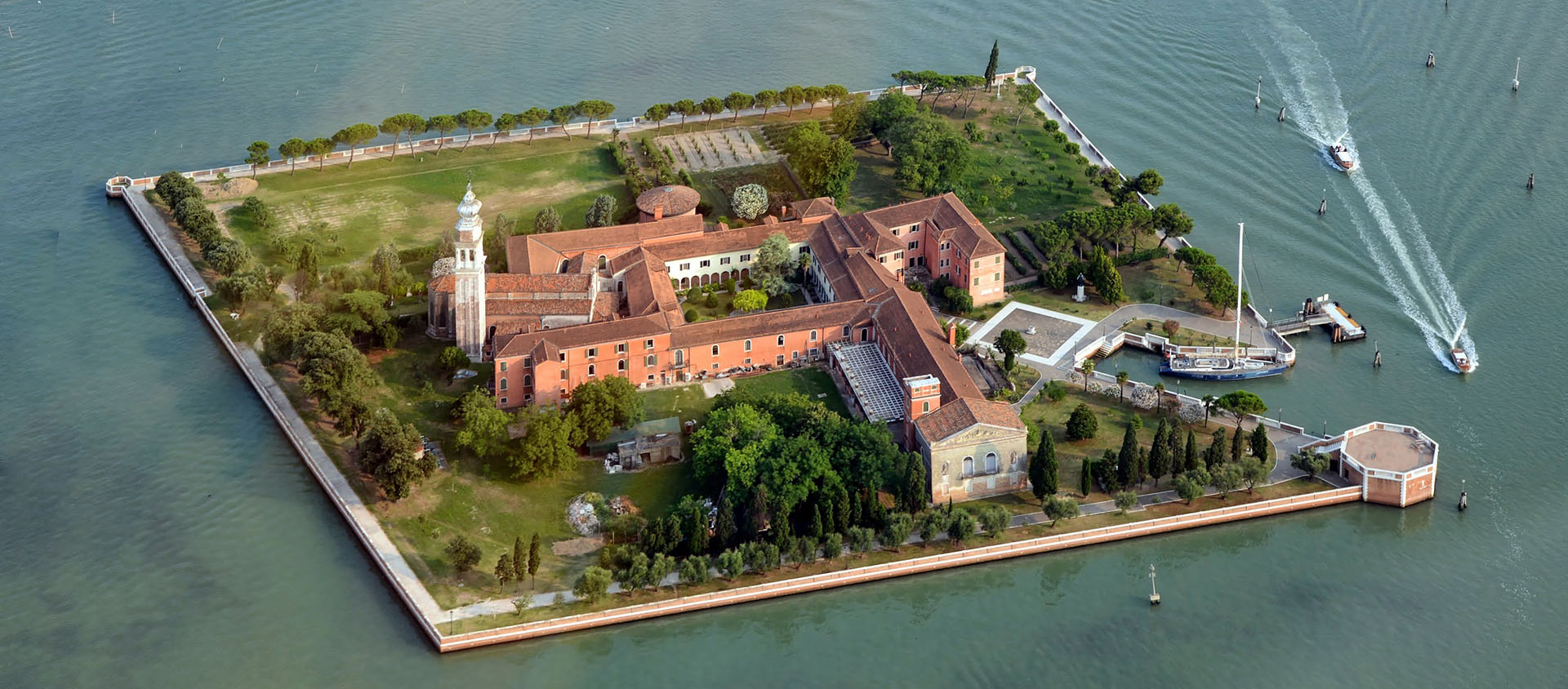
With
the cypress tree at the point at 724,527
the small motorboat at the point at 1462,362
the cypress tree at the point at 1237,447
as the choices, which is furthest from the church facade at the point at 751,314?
the small motorboat at the point at 1462,362

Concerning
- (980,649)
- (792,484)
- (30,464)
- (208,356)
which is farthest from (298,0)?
(980,649)

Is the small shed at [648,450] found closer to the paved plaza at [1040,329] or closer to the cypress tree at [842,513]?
the cypress tree at [842,513]

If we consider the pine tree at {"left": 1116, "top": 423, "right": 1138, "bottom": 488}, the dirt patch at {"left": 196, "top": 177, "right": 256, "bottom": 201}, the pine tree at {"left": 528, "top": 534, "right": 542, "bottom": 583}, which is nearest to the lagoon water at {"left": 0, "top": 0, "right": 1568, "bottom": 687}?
the pine tree at {"left": 1116, "top": 423, "right": 1138, "bottom": 488}

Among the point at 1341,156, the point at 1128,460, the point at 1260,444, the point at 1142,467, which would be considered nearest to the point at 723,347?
the point at 1128,460

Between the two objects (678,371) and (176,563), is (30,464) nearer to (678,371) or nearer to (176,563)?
(176,563)

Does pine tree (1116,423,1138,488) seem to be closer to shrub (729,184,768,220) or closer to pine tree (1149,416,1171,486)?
pine tree (1149,416,1171,486)

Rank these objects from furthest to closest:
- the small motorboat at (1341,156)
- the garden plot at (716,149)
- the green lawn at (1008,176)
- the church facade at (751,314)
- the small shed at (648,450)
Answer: the garden plot at (716,149)
the small motorboat at (1341,156)
the green lawn at (1008,176)
the small shed at (648,450)
the church facade at (751,314)

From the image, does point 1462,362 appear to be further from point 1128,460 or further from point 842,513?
point 842,513

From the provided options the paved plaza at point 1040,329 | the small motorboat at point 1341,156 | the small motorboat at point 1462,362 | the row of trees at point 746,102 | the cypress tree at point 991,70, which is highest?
the cypress tree at point 991,70
